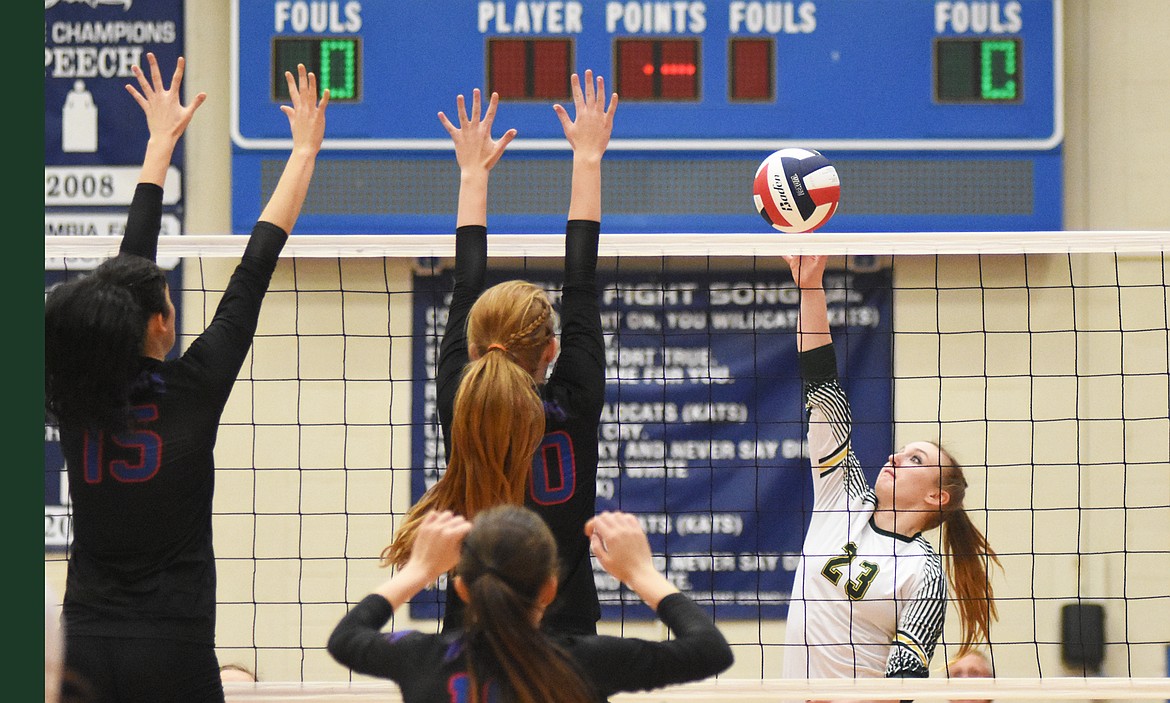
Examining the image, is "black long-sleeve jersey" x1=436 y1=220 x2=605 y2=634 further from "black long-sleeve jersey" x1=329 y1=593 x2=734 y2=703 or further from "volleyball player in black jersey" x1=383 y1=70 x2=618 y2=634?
"black long-sleeve jersey" x1=329 y1=593 x2=734 y2=703

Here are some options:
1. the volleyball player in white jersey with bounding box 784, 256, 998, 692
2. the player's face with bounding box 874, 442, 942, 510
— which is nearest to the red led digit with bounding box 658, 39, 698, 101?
the volleyball player in white jersey with bounding box 784, 256, 998, 692

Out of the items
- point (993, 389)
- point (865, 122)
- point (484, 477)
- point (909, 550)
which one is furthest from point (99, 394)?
point (993, 389)

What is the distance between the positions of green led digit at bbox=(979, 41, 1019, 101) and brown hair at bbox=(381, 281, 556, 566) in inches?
166

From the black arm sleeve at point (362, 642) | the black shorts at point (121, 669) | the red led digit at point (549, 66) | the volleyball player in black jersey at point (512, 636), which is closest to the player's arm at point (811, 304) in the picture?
the volleyball player in black jersey at point (512, 636)

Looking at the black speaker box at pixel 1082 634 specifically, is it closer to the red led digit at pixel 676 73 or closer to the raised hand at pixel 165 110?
the red led digit at pixel 676 73

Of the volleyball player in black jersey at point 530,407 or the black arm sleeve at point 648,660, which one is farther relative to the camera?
the volleyball player in black jersey at point 530,407

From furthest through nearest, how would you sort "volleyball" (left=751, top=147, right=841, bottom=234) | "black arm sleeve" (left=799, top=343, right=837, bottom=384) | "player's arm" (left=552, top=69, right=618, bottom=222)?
"volleyball" (left=751, top=147, right=841, bottom=234) → "black arm sleeve" (left=799, top=343, right=837, bottom=384) → "player's arm" (left=552, top=69, right=618, bottom=222)

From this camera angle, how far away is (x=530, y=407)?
239 cm

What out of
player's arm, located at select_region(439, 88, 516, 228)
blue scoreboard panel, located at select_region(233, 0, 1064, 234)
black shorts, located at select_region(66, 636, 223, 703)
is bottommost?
black shorts, located at select_region(66, 636, 223, 703)

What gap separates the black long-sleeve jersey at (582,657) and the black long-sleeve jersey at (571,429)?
340 mm

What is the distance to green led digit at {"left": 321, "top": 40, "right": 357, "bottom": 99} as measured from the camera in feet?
19.8

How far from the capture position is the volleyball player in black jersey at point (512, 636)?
6.38ft

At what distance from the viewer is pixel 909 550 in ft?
11.8

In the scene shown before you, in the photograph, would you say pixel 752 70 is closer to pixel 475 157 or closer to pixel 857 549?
pixel 857 549
